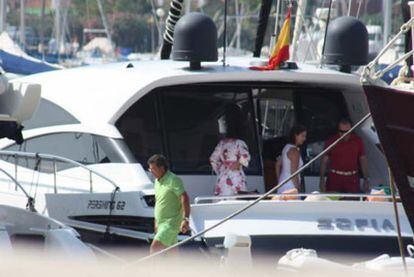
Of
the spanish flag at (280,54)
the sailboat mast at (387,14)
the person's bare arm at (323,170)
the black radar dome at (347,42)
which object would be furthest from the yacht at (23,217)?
the sailboat mast at (387,14)

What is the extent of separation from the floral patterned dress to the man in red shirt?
38.0 inches

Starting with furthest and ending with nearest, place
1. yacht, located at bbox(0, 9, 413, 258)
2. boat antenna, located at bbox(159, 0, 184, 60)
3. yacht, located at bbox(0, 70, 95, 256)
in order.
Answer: boat antenna, located at bbox(159, 0, 184, 60), yacht, located at bbox(0, 9, 413, 258), yacht, located at bbox(0, 70, 95, 256)

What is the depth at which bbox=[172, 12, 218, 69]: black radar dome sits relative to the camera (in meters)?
12.7

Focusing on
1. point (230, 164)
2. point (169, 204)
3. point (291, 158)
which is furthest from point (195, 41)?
point (169, 204)

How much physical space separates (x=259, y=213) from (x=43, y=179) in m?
2.50

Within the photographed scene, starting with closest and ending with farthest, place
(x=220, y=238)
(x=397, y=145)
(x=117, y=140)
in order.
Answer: (x=397, y=145) → (x=220, y=238) → (x=117, y=140)

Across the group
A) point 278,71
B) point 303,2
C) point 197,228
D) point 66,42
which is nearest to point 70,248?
point 197,228

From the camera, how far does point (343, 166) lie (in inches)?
515

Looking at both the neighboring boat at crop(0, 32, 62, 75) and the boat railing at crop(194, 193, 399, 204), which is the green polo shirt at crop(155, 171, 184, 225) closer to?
the boat railing at crop(194, 193, 399, 204)

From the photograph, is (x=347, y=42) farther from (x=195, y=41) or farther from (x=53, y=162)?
(x=53, y=162)

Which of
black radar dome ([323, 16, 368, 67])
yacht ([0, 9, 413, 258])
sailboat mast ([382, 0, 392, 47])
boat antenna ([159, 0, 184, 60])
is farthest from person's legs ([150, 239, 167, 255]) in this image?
sailboat mast ([382, 0, 392, 47])

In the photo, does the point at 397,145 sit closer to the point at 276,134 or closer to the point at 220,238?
the point at 220,238

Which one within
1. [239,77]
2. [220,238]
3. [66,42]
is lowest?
[66,42]

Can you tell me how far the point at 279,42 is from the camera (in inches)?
509
